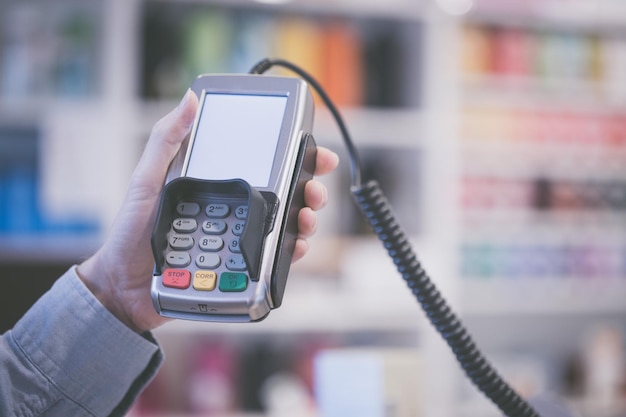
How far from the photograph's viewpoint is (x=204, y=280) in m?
0.61

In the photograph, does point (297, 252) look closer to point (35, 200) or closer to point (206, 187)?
point (206, 187)

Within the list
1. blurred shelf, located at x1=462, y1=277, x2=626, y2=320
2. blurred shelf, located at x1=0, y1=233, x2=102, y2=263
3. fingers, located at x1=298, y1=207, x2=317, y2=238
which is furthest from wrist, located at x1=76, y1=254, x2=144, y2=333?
blurred shelf, located at x1=462, y1=277, x2=626, y2=320

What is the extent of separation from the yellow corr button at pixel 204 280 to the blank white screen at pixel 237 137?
0.10 meters

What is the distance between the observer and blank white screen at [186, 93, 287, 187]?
2.20 ft

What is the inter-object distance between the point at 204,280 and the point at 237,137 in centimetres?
17

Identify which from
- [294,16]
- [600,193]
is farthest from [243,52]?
[600,193]

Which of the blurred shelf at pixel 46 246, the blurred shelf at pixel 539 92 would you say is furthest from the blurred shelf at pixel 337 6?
the blurred shelf at pixel 46 246

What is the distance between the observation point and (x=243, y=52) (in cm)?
213

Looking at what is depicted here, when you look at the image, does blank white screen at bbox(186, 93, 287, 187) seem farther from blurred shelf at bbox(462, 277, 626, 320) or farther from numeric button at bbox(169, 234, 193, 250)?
blurred shelf at bbox(462, 277, 626, 320)

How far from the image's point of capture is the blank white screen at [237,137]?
672mm

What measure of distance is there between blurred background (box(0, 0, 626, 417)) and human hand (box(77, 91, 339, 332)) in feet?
3.53

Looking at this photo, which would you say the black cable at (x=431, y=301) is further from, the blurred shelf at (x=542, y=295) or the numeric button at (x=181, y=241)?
the blurred shelf at (x=542, y=295)

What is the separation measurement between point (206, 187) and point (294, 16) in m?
1.71

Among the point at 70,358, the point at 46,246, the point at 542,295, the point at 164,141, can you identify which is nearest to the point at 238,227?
the point at 164,141
